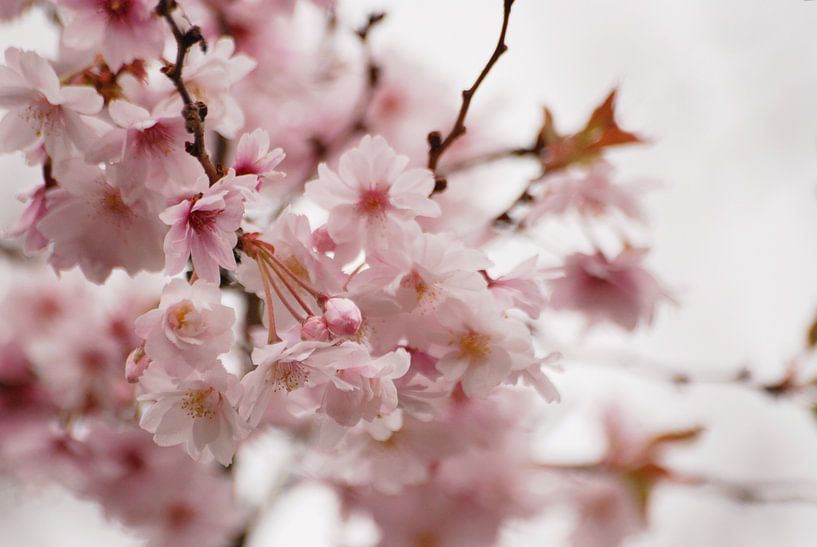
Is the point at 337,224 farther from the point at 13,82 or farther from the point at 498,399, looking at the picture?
the point at 498,399

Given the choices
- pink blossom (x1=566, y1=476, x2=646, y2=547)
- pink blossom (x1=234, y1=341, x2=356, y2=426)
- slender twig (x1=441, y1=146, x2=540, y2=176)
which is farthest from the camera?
pink blossom (x1=566, y1=476, x2=646, y2=547)

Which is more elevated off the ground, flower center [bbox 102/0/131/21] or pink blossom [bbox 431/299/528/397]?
flower center [bbox 102/0/131/21]

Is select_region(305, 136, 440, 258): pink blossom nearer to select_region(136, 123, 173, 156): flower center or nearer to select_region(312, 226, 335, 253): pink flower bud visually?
select_region(312, 226, 335, 253): pink flower bud

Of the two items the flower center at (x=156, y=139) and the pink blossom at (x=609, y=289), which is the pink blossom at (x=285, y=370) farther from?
the pink blossom at (x=609, y=289)

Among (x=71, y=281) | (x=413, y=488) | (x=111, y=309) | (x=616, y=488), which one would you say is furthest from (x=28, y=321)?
(x=616, y=488)

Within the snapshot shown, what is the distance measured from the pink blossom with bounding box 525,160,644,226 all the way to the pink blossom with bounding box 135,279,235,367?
401mm

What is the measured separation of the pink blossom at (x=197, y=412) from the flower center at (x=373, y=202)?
0.58ft

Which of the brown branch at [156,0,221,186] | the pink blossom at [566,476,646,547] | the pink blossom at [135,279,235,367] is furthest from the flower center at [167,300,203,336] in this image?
the pink blossom at [566,476,646,547]

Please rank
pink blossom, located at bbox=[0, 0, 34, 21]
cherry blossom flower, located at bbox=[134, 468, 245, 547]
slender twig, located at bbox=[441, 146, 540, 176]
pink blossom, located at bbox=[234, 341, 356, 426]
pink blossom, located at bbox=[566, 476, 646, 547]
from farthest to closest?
pink blossom, located at bbox=[566, 476, 646, 547], cherry blossom flower, located at bbox=[134, 468, 245, 547], slender twig, located at bbox=[441, 146, 540, 176], pink blossom, located at bbox=[0, 0, 34, 21], pink blossom, located at bbox=[234, 341, 356, 426]

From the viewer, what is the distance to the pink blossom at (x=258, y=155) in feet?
2.14

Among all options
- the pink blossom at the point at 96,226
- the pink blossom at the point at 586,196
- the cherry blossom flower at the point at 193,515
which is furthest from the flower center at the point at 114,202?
the cherry blossom flower at the point at 193,515

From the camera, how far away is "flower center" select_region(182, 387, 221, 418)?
66 cm

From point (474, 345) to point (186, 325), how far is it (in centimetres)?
24

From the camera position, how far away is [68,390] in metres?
1.22
